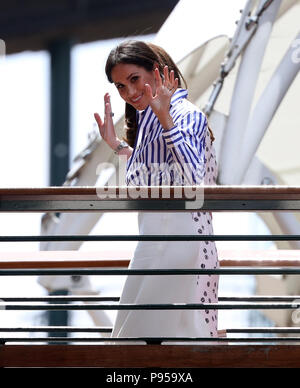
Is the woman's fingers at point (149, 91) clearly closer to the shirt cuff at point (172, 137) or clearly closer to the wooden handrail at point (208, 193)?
the shirt cuff at point (172, 137)

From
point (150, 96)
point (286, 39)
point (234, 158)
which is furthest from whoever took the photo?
point (286, 39)

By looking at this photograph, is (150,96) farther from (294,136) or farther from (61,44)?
(61,44)

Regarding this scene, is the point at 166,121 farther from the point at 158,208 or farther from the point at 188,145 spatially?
the point at 158,208

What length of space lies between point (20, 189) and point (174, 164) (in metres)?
0.48

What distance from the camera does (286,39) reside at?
24.7 ft

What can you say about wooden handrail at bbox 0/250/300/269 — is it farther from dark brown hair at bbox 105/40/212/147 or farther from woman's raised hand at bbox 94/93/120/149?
dark brown hair at bbox 105/40/212/147

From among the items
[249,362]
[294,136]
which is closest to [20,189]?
[249,362]

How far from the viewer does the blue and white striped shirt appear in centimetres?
261

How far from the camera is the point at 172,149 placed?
2609 mm

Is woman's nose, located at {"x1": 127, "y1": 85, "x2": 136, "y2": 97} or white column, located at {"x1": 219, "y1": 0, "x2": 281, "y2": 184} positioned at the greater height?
white column, located at {"x1": 219, "y1": 0, "x2": 281, "y2": 184}

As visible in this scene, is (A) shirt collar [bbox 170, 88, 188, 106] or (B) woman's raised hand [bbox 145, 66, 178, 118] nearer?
(B) woman's raised hand [bbox 145, 66, 178, 118]

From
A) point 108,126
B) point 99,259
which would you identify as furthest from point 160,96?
point 99,259

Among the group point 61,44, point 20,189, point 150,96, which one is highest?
point 61,44

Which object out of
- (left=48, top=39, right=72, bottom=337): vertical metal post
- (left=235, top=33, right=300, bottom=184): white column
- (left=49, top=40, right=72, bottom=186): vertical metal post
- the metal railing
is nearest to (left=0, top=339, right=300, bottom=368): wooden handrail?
the metal railing
